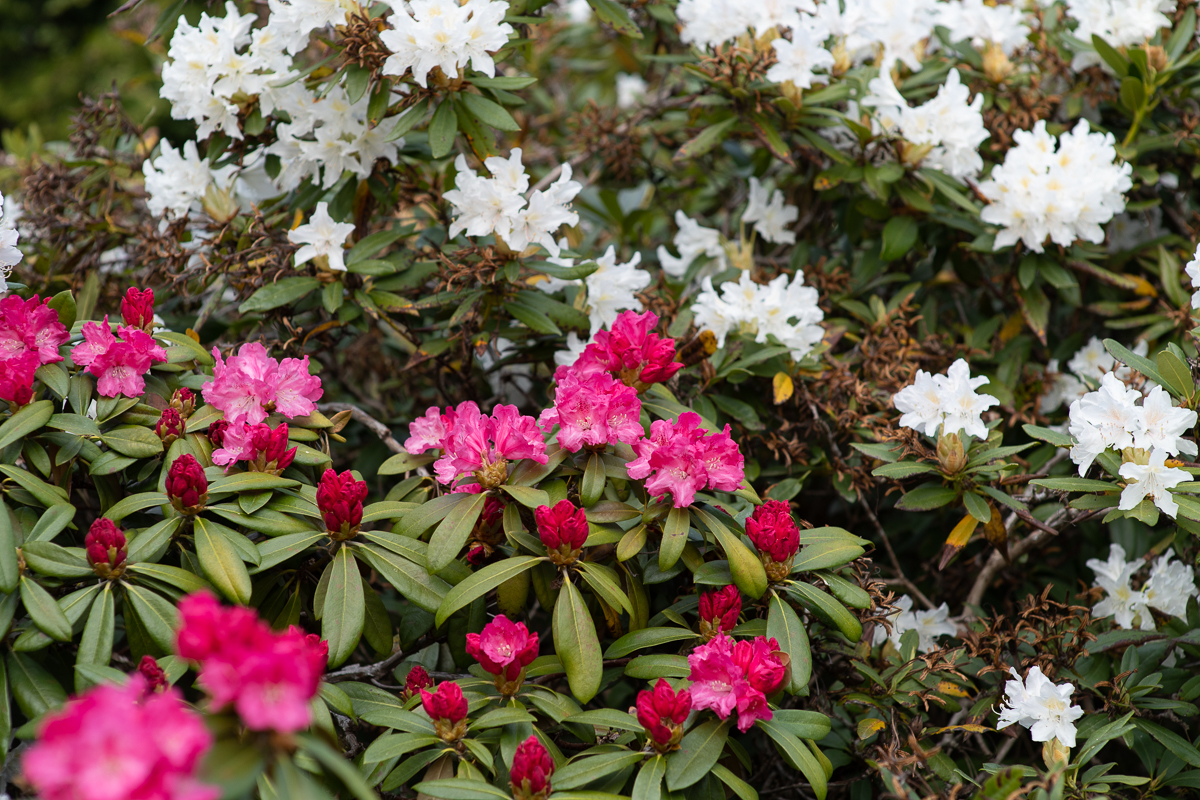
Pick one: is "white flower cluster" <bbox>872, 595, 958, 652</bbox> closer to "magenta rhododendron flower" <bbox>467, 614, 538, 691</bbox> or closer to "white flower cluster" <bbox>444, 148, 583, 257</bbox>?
"magenta rhododendron flower" <bbox>467, 614, 538, 691</bbox>

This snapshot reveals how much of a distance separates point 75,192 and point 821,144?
6.29 feet

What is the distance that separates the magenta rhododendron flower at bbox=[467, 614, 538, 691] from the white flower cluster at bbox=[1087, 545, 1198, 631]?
124cm

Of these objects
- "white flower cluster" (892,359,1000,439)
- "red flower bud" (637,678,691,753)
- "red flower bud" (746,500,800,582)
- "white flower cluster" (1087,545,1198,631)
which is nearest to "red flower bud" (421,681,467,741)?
"red flower bud" (637,678,691,753)

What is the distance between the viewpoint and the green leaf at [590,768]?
127cm

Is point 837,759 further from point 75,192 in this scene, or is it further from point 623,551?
point 75,192

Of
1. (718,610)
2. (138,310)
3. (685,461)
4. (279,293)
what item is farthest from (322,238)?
(718,610)

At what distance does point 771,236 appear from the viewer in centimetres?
252

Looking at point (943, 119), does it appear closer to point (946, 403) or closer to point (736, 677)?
point (946, 403)

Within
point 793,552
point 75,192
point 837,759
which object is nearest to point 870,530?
point 837,759

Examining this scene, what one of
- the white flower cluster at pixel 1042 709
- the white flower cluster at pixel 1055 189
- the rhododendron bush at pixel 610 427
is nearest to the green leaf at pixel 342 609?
the rhododendron bush at pixel 610 427

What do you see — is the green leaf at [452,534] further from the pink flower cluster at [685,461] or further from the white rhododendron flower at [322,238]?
the white rhododendron flower at [322,238]

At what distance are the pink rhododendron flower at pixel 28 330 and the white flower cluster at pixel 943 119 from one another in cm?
176

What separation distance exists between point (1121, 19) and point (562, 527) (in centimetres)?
198

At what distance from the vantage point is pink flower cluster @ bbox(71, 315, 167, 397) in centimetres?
153
